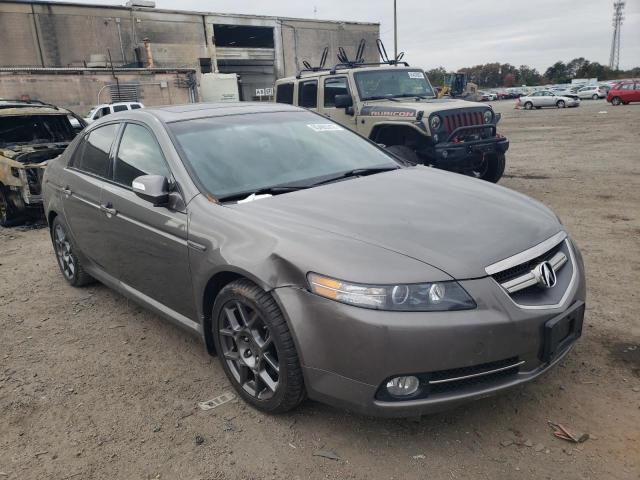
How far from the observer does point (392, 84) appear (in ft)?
28.4

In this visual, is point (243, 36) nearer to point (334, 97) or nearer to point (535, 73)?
point (334, 97)

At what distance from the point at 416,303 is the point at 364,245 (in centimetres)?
37

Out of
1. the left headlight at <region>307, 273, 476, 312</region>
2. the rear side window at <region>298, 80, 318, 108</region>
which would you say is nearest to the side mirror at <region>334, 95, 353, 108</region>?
the rear side window at <region>298, 80, 318, 108</region>

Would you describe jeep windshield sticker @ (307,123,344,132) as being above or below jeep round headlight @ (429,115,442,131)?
above

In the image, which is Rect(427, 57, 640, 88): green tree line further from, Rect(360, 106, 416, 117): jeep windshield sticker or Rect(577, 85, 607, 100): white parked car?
Rect(360, 106, 416, 117): jeep windshield sticker

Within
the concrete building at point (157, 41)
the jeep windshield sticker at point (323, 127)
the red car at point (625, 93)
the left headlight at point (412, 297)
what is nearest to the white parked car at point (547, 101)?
the red car at point (625, 93)

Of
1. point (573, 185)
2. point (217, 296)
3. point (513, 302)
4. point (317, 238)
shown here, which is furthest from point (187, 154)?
point (573, 185)

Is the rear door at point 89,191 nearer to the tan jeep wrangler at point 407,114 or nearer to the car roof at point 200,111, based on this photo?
the car roof at point 200,111

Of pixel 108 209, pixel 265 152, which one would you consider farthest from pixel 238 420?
pixel 108 209

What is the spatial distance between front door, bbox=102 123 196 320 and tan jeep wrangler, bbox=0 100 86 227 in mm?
4365

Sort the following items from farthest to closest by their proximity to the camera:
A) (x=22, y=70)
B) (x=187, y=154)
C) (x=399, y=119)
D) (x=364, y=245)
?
1. (x=22, y=70)
2. (x=399, y=119)
3. (x=187, y=154)
4. (x=364, y=245)

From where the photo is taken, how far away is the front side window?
8.50m

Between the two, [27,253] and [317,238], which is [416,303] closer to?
[317,238]

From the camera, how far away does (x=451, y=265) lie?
2330 mm
